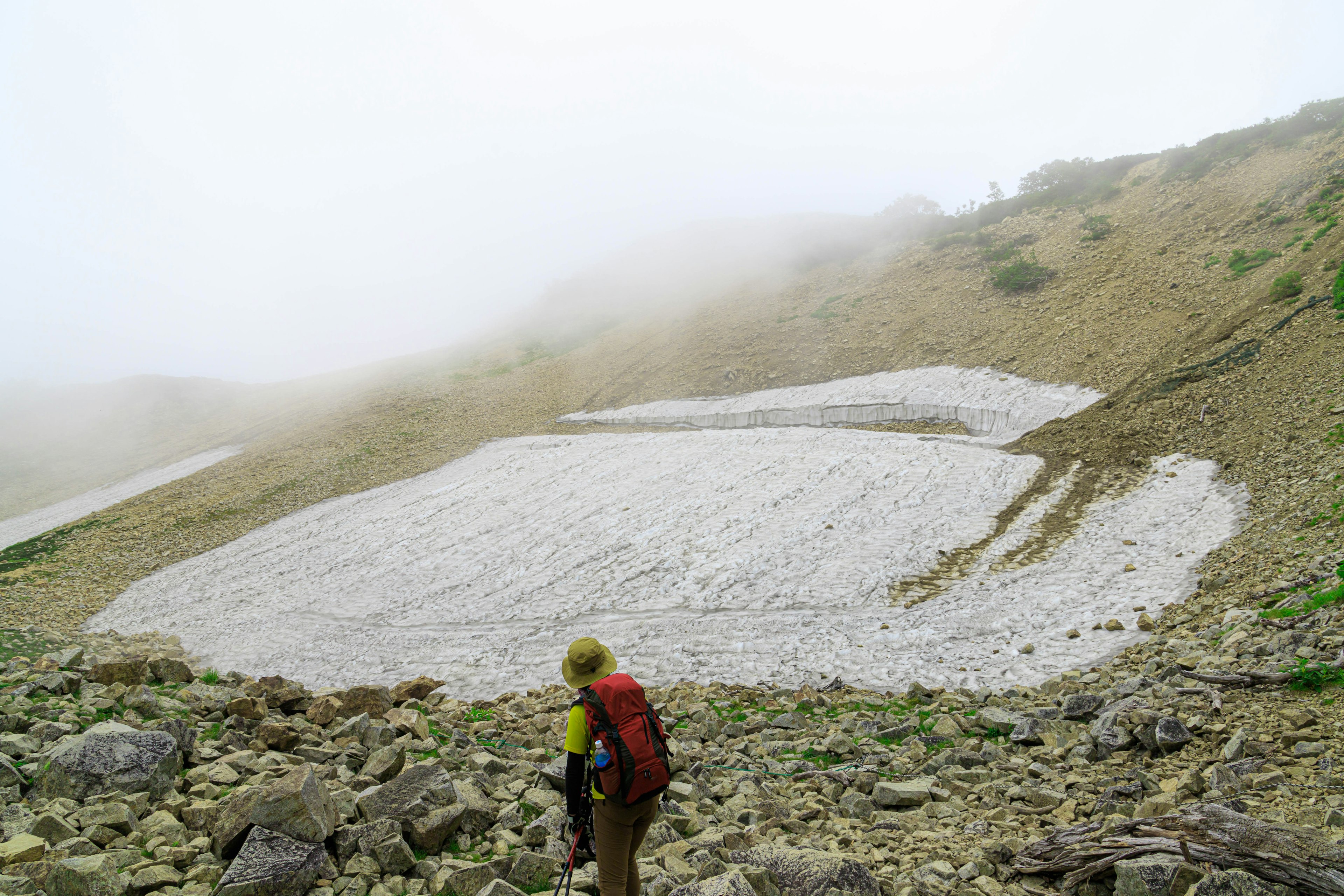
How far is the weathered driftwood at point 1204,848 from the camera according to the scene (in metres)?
3.93

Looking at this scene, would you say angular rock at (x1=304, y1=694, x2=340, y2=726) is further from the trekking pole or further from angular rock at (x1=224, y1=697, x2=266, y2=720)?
the trekking pole

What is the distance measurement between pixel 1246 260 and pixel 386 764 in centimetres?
3268

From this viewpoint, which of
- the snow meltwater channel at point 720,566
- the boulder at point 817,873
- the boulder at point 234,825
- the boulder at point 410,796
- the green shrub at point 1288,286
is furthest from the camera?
the green shrub at point 1288,286

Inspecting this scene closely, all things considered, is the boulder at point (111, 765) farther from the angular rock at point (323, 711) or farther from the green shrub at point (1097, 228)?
the green shrub at point (1097, 228)

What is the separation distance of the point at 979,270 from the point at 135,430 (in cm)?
6949

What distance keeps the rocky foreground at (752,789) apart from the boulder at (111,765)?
21 millimetres

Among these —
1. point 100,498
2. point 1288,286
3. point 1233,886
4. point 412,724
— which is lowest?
point 412,724

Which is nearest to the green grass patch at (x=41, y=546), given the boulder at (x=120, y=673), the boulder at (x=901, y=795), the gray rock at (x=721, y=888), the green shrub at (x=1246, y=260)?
the boulder at (x=120, y=673)

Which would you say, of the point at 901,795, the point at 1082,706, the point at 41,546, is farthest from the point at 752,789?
the point at 41,546

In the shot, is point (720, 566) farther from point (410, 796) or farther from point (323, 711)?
point (410, 796)

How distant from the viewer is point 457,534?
21938 millimetres

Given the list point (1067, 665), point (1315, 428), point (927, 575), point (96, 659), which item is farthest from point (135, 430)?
point (1315, 428)

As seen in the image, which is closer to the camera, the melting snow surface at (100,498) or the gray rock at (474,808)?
the gray rock at (474,808)

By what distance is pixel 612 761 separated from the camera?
438cm
